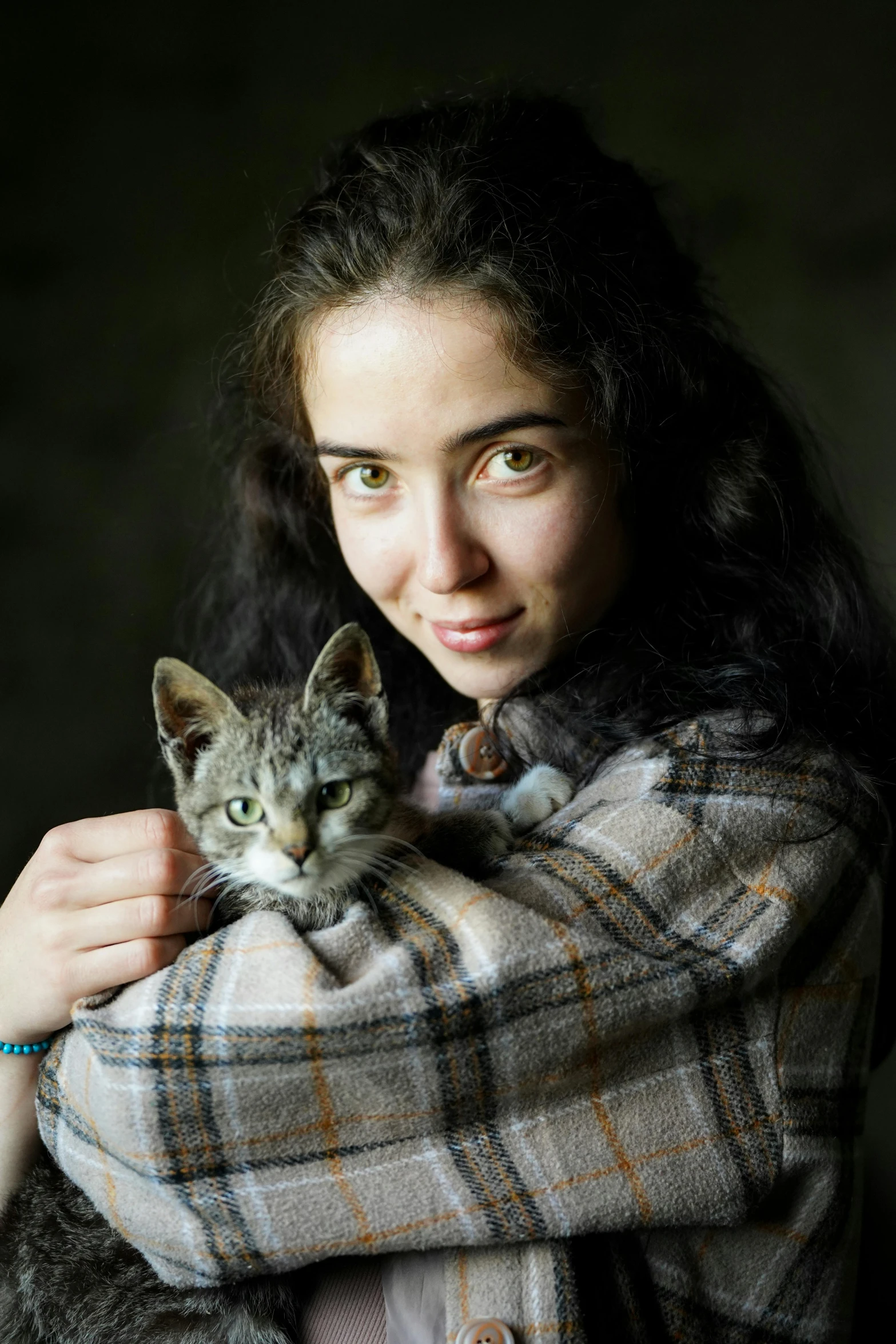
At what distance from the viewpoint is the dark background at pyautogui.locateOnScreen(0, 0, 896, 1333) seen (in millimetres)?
2086

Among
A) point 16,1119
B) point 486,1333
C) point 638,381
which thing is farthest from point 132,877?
point 638,381

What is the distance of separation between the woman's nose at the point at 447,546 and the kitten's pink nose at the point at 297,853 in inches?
14.1

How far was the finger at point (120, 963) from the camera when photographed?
108 centimetres

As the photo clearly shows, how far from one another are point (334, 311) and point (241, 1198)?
1.02 m

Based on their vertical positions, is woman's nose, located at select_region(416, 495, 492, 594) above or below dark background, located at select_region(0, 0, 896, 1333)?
below

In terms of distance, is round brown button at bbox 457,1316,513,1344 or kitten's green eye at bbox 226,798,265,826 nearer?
round brown button at bbox 457,1316,513,1344

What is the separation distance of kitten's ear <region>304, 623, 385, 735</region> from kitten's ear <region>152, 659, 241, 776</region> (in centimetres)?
10

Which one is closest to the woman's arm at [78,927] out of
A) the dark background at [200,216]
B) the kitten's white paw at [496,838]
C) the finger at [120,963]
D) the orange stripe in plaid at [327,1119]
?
the finger at [120,963]

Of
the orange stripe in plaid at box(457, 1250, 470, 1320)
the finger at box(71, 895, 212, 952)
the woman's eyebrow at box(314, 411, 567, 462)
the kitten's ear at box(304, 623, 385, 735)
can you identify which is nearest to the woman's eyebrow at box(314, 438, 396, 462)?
the woman's eyebrow at box(314, 411, 567, 462)

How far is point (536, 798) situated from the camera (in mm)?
1352

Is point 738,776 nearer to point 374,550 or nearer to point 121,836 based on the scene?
point 374,550

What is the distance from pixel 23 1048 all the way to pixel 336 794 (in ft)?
1.44

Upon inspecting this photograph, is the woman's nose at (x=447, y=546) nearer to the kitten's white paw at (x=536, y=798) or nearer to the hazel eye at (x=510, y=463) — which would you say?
the hazel eye at (x=510, y=463)

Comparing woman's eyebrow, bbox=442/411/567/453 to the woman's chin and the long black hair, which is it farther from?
the woman's chin
